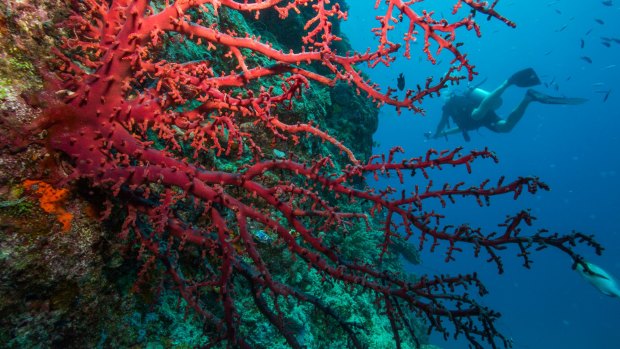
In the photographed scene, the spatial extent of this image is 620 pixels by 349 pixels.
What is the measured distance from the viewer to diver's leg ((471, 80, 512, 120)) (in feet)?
48.4

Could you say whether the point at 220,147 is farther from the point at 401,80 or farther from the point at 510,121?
the point at 510,121

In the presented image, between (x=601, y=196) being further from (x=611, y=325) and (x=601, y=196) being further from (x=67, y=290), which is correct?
(x=67, y=290)

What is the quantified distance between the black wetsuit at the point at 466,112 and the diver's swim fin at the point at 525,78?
1746 millimetres

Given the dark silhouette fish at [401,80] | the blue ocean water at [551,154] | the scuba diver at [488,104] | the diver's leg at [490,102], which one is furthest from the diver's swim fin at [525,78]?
the blue ocean water at [551,154]

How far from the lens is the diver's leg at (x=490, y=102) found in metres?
14.7

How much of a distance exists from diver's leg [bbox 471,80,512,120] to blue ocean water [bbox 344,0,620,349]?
37144 mm

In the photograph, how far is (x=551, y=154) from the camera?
125 meters

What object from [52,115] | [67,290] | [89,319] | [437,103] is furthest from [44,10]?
[437,103]

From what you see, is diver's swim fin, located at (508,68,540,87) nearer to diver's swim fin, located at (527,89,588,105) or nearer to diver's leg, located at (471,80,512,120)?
diver's leg, located at (471,80,512,120)

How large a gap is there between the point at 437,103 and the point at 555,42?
176 ft

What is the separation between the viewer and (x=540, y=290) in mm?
59938

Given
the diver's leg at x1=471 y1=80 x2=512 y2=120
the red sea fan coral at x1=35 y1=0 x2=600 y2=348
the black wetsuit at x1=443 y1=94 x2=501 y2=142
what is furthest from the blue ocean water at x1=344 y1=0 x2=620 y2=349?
the red sea fan coral at x1=35 y1=0 x2=600 y2=348

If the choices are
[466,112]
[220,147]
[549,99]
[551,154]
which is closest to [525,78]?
[549,99]

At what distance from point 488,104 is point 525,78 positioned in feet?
7.85
